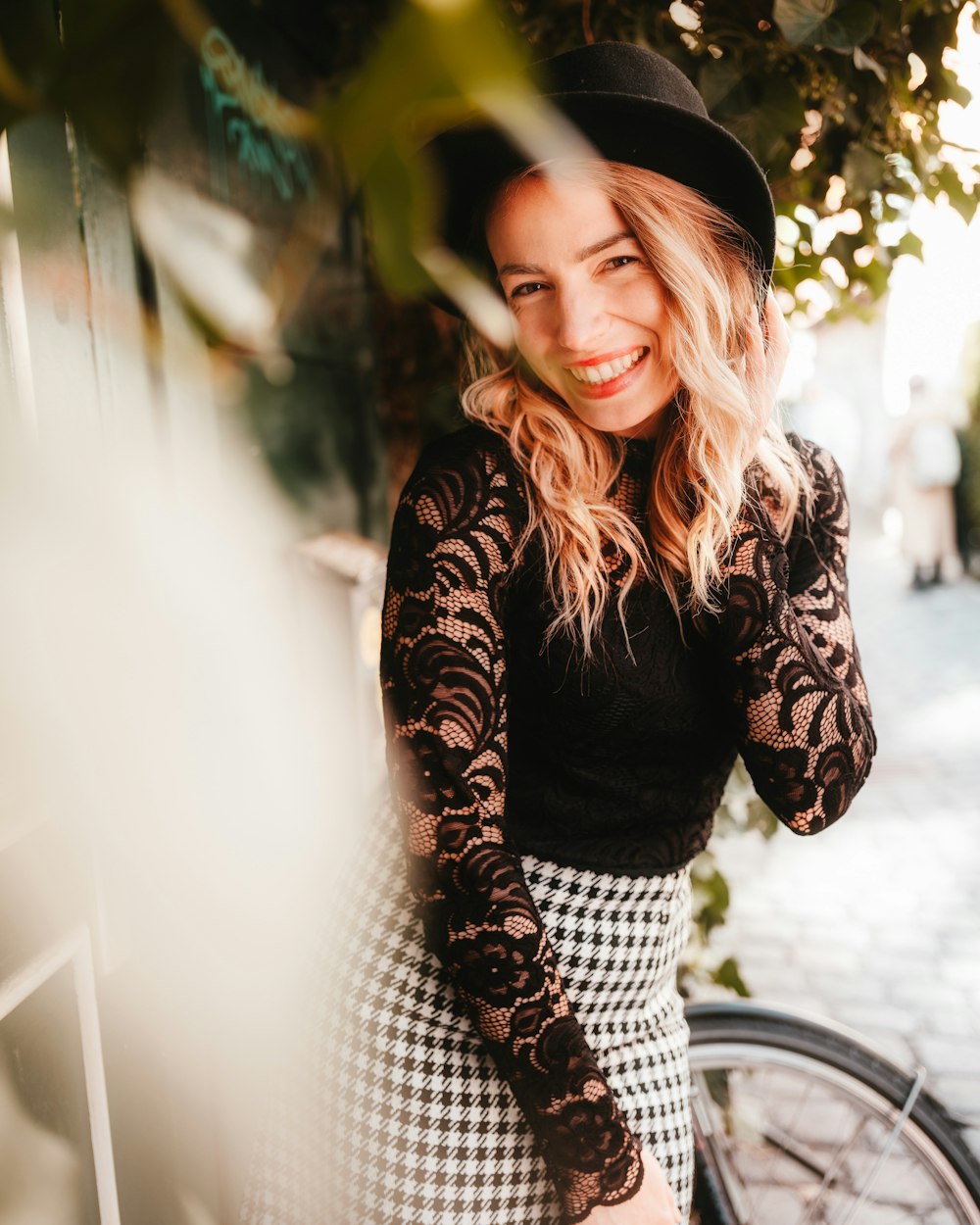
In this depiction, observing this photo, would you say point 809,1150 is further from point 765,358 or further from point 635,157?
point 635,157

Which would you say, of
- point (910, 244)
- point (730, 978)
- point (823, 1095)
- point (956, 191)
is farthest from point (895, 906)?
point (956, 191)

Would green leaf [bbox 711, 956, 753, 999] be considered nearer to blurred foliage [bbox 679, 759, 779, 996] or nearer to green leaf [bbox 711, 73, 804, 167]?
blurred foliage [bbox 679, 759, 779, 996]

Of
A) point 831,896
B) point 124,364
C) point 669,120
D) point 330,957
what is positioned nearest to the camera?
point 669,120

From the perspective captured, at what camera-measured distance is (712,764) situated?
1.44m

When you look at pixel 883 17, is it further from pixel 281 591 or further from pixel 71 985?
pixel 71 985

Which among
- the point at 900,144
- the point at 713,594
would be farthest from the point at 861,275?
the point at 713,594

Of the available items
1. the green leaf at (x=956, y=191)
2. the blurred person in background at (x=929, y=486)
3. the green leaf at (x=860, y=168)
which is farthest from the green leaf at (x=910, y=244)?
the blurred person in background at (x=929, y=486)

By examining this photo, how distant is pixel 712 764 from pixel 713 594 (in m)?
0.29

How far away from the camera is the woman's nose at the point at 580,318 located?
1.32 metres

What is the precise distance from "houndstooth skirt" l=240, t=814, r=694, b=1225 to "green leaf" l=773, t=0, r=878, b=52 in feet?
4.77

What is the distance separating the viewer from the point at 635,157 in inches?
50.8

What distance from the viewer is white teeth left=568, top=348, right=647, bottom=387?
4.47 ft

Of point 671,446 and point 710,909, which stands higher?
point 671,446

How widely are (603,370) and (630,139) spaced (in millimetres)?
305
